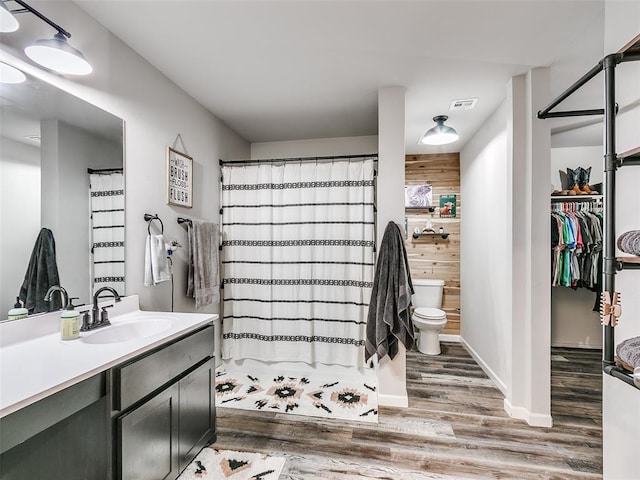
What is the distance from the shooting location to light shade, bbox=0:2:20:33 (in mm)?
1171

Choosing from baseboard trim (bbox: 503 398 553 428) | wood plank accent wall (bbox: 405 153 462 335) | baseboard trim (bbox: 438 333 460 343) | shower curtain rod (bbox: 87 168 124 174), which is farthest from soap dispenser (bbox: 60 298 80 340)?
baseboard trim (bbox: 438 333 460 343)

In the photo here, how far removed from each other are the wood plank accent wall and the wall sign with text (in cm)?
268

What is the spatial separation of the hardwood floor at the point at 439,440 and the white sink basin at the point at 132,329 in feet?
2.82

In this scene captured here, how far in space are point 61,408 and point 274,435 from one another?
52.7 inches

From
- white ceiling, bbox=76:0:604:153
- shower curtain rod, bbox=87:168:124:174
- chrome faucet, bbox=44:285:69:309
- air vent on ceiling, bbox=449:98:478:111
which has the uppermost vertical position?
white ceiling, bbox=76:0:604:153

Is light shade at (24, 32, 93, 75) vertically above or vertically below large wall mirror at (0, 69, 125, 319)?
above

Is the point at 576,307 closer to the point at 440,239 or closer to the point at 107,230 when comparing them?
the point at 440,239

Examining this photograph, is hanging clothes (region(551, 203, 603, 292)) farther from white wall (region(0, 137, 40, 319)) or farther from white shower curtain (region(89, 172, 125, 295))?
white wall (region(0, 137, 40, 319))

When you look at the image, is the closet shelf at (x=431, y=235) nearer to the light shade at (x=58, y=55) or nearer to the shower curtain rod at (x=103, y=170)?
the shower curtain rod at (x=103, y=170)

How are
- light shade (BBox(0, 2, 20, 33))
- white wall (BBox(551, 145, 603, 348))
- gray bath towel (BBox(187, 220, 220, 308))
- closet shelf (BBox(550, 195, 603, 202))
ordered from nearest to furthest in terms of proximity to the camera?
light shade (BBox(0, 2, 20, 33))
gray bath towel (BBox(187, 220, 220, 308))
closet shelf (BBox(550, 195, 603, 202))
white wall (BBox(551, 145, 603, 348))

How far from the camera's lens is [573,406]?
232 cm

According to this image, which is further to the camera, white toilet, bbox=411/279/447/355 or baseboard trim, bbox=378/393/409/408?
white toilet, bbox=411/279/447/355

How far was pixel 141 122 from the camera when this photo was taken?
6.61 ft

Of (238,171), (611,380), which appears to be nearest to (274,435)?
(611,380)
